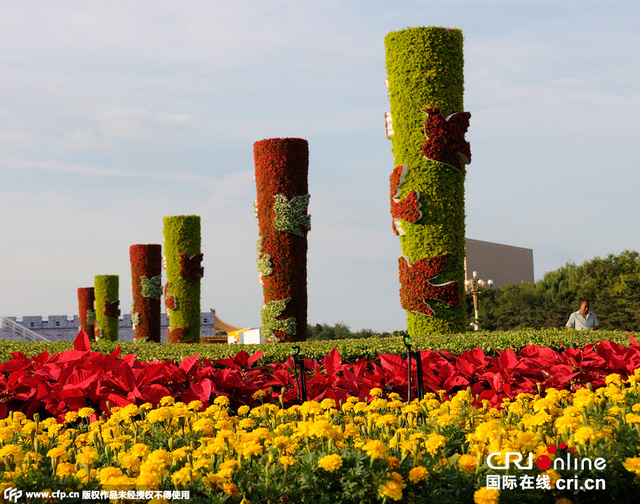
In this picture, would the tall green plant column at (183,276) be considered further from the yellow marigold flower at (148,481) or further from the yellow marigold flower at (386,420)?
the yellow marigold flower at (148,481)

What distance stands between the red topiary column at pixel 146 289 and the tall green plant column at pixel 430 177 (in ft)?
43.7

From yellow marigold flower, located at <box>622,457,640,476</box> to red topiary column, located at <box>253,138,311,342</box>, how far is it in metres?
11.1

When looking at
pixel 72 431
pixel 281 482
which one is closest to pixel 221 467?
pixel 281 482

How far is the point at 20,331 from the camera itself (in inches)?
1425

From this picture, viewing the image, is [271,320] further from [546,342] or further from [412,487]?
[412,487]

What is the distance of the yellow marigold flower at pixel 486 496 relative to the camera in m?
2.03

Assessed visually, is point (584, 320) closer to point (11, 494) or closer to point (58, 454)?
point (58, 454)

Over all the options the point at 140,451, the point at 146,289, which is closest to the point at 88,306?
the point at 146,289

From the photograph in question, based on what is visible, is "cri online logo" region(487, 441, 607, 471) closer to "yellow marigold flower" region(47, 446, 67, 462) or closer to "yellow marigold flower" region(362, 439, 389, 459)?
"yellow marigold flower" region(362, 439, 389, 459)

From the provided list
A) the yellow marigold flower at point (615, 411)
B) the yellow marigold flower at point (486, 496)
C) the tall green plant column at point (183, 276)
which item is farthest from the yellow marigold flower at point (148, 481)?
the tall green plant column at point (183, 276)

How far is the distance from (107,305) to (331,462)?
25730 millimetres

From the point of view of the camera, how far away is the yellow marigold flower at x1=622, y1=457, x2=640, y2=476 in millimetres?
2157

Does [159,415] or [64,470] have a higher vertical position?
[159,415]

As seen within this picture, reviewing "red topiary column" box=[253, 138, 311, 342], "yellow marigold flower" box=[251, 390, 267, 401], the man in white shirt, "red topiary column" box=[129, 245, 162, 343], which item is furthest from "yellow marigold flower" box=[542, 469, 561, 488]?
"red topiary column" box=[129, 245, 162, 343]
